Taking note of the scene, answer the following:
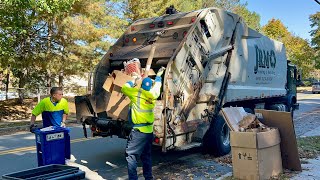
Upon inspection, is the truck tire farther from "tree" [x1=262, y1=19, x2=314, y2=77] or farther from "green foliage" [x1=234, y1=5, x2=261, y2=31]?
"tree" [x1=262, y1=19, x2=314, y2=77]

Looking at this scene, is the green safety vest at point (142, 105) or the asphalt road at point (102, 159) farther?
the asphalt road at point (102, 159)

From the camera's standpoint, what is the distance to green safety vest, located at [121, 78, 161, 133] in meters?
5.20

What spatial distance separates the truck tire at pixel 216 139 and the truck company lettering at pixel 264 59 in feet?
8.21

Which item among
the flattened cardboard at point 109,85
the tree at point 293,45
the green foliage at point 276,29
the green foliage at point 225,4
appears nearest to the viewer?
the flattened cardboard at point 109,85

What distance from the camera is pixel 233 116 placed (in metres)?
5.90

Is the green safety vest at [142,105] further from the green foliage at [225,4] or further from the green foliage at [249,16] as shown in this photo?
the green foliage at [249,16]

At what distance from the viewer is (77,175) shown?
3.87 m

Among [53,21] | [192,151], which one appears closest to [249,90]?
[192,151]

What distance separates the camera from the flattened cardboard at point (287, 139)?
5.83 m

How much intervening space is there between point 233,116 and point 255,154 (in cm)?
79

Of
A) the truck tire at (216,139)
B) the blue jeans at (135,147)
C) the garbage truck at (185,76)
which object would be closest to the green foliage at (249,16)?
the garbage truck at (185,76)

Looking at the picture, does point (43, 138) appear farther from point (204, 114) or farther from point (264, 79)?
point (264, 79)

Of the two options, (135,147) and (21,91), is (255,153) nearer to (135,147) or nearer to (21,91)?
(135,147)

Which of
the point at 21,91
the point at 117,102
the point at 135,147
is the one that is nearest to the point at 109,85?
the point at 117,102
